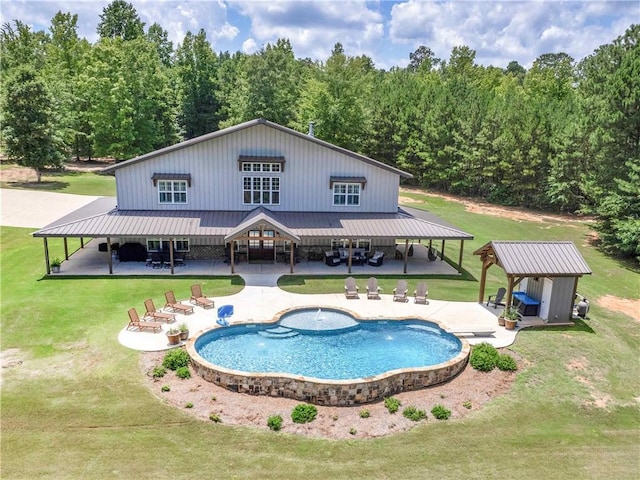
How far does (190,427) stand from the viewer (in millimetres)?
12164

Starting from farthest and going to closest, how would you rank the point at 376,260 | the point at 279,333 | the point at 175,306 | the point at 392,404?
the point at 376,260, the point at 175,306, the point at 279,333, the point at 392,404

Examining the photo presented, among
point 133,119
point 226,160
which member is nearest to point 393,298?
point 226,160

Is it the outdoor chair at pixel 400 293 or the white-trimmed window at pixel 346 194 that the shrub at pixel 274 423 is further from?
the white-trimmed window at pixel 346 194

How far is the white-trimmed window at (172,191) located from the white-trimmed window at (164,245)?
204cm

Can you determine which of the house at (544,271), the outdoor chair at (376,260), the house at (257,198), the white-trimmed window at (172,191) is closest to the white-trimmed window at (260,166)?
the house at (257,198)

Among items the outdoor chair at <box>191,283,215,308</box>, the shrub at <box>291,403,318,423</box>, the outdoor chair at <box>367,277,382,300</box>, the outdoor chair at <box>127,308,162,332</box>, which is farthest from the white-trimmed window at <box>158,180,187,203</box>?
the shrub at <box>291,403,318,423</box>

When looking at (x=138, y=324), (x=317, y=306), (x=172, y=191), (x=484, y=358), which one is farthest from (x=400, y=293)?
(x=172, y=191)

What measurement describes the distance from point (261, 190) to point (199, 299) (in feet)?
26.6

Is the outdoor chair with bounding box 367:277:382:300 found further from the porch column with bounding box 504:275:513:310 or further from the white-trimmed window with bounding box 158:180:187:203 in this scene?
the white-trimmed window with bounding box 158:180:187:203

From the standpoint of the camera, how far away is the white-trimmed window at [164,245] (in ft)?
82.9

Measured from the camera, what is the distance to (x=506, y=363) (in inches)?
611

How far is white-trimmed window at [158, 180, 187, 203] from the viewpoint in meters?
25.2

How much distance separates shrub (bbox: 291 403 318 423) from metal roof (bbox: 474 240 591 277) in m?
9.35

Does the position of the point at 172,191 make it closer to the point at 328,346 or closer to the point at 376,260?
the point at 376,260
